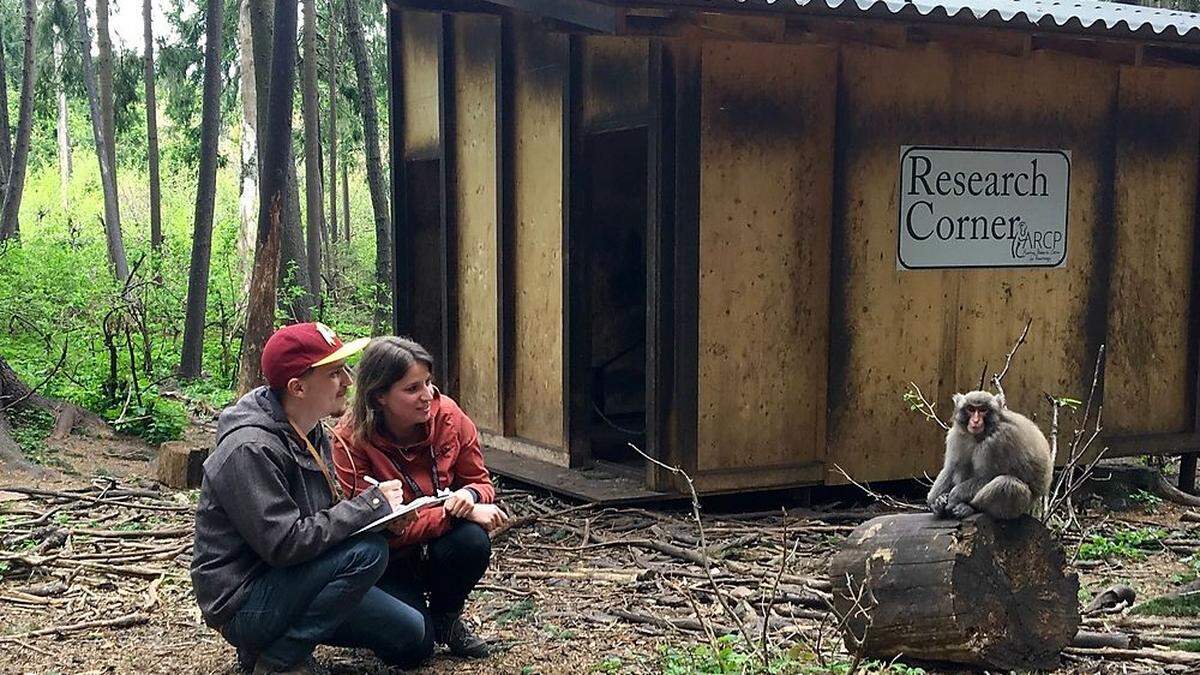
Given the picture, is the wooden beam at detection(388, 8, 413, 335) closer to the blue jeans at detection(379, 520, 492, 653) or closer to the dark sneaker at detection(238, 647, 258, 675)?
the blue jeans at detection(379, 520, 492, 653)

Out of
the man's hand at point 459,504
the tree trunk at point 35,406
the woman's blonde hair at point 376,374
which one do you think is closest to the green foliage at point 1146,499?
the man's hand at point 459,504

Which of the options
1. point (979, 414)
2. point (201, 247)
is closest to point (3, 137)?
point (201, 247)

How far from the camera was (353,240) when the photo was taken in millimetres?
39781

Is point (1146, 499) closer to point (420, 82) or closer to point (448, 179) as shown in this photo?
point (448, 179)

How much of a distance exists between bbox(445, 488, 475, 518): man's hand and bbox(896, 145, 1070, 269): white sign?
460cm

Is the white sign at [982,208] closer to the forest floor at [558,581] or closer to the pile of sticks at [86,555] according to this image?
the forest floor at [558,581]

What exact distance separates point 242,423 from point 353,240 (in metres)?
36.2

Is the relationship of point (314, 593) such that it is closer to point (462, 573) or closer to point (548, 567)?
point (462, 573)

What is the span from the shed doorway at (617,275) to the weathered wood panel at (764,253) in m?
1.93

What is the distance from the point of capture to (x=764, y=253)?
26.6 feet

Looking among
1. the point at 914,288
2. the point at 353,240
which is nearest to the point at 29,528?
the point at 914,288

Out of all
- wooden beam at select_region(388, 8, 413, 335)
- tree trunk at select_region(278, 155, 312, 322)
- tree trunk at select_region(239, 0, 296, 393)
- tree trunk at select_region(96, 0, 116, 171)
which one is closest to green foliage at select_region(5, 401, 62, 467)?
tree trunk at select_region(239, 0, 296, 393)

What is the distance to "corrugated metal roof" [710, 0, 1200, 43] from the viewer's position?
7.30 meters

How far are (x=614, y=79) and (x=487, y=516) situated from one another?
4.25m
